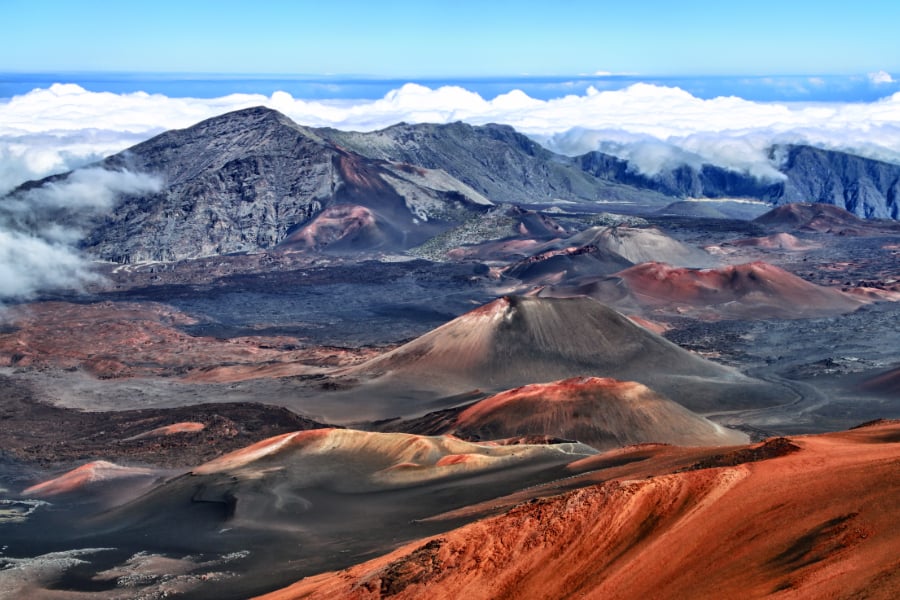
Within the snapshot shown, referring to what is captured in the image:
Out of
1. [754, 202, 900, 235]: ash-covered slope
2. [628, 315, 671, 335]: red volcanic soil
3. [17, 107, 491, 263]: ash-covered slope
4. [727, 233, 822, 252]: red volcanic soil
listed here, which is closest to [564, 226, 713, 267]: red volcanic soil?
[727, 233, 822, 252]: red volcanic soil

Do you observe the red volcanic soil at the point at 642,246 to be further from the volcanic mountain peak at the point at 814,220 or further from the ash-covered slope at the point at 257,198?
the volcanic mountain peak at the point at 814,220

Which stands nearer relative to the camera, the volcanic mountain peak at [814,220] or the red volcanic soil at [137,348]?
the red volcanic soil at [137,348]

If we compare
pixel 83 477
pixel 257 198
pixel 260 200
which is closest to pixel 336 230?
pixel 260 200

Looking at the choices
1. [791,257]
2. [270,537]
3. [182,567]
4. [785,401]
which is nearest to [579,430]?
[785,401]

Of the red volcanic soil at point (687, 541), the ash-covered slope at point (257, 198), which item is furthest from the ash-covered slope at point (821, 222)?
the red volcanic soil at point (687, 541)

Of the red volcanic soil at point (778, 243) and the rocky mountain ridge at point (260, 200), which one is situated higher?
the rocky mountain ridge at point (260, 200)

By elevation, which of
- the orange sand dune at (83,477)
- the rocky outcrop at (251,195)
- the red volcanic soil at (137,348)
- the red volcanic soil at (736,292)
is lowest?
the red volcanic soil at (137,348)

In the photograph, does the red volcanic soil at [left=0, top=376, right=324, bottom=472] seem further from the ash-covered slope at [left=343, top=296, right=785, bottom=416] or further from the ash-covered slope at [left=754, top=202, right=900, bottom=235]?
the ash-covered slope at [left=754, top=202, right=900, bottom=235]

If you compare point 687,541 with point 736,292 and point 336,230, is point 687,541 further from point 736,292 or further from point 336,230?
point 336,230
